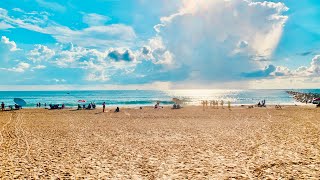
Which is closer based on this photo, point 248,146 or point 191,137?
point 248,146

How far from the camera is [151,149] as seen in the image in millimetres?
17344

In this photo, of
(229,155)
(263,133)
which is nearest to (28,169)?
(229,155)

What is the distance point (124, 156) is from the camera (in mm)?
15578

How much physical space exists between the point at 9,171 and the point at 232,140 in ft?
45.8

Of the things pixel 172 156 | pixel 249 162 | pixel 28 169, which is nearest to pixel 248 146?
pixel 249 162

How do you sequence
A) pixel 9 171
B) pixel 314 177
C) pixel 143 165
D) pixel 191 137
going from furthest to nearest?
pixel 191 137 → pixel 143 165 → pixel 9 171 → pixel 314 177

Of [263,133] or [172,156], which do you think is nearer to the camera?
[172,156]

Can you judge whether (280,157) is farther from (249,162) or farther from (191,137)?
(191,137)

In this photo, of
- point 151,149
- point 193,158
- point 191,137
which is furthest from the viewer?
point 191,137

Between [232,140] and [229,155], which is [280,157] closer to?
[229,155]

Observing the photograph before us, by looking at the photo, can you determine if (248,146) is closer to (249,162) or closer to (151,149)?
(249,162)

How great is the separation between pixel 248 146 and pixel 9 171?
1329 centimetres

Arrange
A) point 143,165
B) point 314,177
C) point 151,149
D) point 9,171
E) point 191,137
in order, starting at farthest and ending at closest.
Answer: point 191,137 < point 151,149 < point 143,165 < point 9,171 < point 314,177

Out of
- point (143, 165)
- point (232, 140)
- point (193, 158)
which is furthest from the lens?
point (232, 140)
